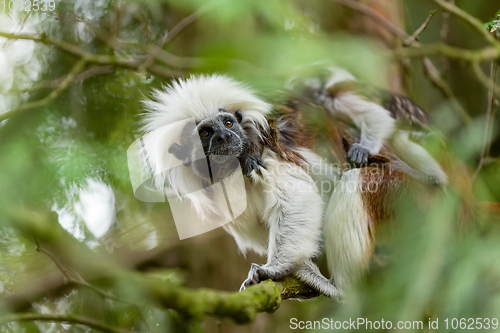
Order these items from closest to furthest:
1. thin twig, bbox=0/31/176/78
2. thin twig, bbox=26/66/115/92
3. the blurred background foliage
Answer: the blurred background foliage, thin twig, bbox=0/31/176/78, thin twig, bbox=26/66/115/92

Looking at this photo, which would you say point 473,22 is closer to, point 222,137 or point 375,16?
point 375,16

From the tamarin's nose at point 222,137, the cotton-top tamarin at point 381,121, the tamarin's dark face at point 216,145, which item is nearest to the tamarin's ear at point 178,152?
the tamarin's dark face at point 216,145

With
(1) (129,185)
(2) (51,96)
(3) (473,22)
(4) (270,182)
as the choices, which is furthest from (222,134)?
(3) (473,22)

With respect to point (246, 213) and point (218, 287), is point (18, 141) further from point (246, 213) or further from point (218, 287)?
point (218, 287)

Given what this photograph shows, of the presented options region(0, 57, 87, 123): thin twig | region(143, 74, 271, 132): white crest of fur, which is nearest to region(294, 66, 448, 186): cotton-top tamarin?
region(143, 74, 271, 132): white crest of fur

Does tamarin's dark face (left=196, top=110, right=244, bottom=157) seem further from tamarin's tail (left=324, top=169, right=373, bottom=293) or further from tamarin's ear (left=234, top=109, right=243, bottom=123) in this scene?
tamarin's tail (left=324, top=169, right=373, bottom=293)

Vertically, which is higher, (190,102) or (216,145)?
(190,102)
